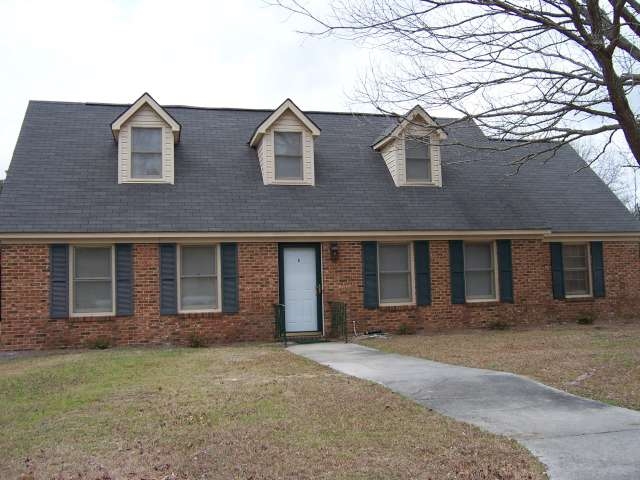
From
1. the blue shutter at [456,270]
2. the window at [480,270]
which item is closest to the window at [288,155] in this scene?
the blue shutter at [456,270]

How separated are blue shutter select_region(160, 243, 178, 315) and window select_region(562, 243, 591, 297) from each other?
34.3ft

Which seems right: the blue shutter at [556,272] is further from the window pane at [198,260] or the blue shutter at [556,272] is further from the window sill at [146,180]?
the window sill at [146,180]

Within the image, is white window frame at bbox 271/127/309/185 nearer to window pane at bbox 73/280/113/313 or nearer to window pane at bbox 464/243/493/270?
window pane at bbox 464/243/493/270

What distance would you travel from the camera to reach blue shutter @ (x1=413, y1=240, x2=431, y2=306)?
15.7m

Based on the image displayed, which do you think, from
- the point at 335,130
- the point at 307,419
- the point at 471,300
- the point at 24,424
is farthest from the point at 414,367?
the point at 335,130

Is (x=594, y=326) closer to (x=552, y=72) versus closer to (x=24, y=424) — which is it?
(x=552, y=72)

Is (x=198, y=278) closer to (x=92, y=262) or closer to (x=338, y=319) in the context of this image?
(x=92, y=262)

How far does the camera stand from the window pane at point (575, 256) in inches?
696

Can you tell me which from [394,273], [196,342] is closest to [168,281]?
[196,342]

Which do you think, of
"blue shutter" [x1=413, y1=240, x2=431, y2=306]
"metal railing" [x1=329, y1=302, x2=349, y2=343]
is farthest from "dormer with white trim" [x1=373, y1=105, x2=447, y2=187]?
"metal railing" [x1=329, y1=302, x2=349, y2=343]

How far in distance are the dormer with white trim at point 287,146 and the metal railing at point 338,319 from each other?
3.37 m

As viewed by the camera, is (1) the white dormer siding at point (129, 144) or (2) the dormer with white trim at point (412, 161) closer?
(1) the white dormer siding at point (129, 144)

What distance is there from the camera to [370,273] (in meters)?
15.4

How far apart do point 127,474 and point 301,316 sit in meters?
10.2
